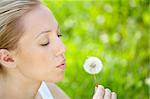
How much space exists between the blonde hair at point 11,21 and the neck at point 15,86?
129 mm

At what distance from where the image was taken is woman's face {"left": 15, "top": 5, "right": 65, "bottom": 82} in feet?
5.80

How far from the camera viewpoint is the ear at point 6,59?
5.87 feet

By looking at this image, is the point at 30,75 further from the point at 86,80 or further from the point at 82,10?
the point at 82,10

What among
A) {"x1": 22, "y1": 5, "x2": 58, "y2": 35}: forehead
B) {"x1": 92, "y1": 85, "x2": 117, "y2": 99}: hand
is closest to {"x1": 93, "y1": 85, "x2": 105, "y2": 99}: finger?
{"x1": 92, "y1": 85, "x2": 117, "y2": 99}: hand

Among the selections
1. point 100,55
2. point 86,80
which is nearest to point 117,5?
point 100,55

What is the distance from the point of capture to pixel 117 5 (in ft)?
12.8

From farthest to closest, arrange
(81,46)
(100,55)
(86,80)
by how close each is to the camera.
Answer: (81,46) < (100,55) < (86,80)

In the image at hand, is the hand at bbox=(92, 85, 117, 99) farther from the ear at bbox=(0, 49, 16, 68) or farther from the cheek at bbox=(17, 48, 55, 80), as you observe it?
the ear at bbox=(0, 49, 16, 68)

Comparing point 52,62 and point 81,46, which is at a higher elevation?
point 52,62

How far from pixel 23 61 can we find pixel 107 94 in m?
0.30

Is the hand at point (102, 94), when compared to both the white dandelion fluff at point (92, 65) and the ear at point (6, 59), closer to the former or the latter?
the white dandelion fluff at point (92, 65)

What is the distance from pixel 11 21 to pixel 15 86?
24cm

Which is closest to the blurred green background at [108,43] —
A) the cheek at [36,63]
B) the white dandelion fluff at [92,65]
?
the white dandelion fluff at [92,65]

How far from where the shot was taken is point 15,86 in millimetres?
1869
